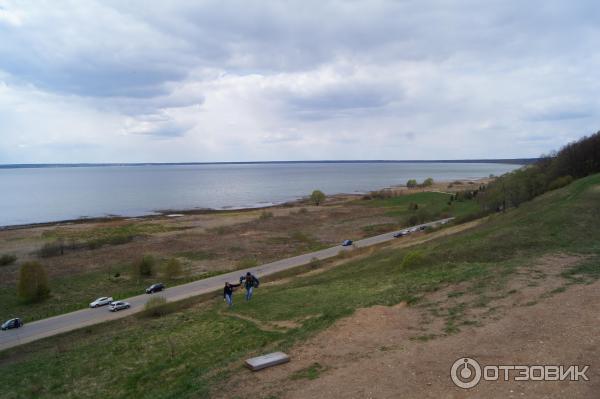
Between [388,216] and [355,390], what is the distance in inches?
2649

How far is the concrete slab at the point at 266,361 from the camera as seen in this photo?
10.3 m

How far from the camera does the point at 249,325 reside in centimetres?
1656

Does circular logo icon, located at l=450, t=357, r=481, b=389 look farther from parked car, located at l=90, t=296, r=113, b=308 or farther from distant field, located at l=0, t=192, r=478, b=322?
distant field, located at l=0, t=192, r=478, b=322

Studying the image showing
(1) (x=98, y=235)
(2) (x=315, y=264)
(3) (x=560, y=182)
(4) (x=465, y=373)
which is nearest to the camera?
(4) (x=465, y=373)

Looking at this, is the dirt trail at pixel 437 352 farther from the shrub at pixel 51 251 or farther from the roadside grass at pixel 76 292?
the shrub at pixel 51 251

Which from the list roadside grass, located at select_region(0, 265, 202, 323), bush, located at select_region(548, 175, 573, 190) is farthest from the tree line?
roadside grass, located at select_region(0, 265, 202, 323)

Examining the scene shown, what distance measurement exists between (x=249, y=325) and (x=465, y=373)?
31.7ft

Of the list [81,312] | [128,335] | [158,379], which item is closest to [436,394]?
[158,379]

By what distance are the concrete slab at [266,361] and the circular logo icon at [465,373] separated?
4021mm

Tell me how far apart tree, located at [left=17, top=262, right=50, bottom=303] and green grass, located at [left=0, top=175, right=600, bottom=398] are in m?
11.9

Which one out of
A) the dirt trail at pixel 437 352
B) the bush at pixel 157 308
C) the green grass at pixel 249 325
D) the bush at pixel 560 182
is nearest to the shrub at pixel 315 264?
the green grass at pixel 249 325

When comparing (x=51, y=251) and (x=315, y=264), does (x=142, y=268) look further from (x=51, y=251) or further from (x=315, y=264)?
Answer: (x=51, y=251)

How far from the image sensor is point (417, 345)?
10.5 metres

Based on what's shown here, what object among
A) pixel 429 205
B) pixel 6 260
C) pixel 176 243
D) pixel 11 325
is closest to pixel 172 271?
pixel 11 325
